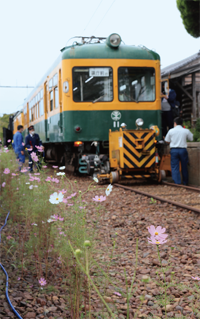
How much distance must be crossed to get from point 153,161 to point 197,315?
20.2ft

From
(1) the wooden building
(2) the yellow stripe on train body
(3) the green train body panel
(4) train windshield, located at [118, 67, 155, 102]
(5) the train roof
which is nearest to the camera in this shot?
(2) the yellow stripe on train body

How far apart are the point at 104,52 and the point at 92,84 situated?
0.82 meters

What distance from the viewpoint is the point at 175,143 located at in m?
8.15

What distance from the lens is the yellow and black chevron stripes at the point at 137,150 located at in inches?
318

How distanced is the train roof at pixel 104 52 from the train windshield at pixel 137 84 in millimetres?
324

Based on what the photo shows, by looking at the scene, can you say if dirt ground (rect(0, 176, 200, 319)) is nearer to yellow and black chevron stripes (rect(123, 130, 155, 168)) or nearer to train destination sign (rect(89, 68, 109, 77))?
yellow and black chevron stripes (rect(123, 130, 155, 168))

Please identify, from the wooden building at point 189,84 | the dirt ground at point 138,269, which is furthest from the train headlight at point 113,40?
the dirt ground at point 138,269

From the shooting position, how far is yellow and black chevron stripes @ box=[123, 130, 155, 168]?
8.09 metres

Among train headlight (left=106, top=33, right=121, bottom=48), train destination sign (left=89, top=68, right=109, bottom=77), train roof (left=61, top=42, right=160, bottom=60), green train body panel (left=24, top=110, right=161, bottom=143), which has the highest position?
train headlight (left=106, top=33, right=121, bottom=48)

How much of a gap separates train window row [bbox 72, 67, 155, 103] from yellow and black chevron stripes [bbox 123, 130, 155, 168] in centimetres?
142

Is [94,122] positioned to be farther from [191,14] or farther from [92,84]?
[191,14]

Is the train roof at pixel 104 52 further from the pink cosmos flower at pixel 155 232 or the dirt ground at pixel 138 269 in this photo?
the pink cosmos flower at pixel 155 232

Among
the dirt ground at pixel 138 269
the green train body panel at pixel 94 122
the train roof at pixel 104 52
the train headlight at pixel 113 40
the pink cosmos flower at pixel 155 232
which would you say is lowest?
the dirt ground at pixel 138 269

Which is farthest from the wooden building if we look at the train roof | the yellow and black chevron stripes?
the yellow and black chevron stripes
